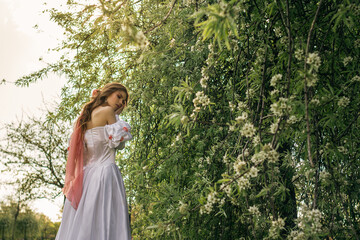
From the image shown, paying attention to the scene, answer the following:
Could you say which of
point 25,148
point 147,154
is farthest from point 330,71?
point 25,148

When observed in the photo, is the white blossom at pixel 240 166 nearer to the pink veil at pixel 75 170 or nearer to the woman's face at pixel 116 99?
the pink veil at pixel 75 170

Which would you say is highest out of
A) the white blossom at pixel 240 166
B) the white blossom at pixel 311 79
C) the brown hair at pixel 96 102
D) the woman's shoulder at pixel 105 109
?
the brown hair at pixel 96 102

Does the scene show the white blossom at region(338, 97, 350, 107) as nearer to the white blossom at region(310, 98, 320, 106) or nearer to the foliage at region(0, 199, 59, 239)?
the white blossom at region(310, 98, 320, 106)

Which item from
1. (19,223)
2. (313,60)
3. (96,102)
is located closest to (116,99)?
(96,102)

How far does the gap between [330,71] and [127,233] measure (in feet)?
6.46

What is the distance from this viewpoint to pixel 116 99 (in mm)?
3230

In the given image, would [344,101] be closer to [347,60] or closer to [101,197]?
[347,60]

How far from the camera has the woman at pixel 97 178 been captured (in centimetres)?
279

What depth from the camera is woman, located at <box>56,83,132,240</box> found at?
2.79 meters

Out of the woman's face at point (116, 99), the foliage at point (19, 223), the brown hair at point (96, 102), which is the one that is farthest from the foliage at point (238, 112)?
the foliage at point (19, 223)

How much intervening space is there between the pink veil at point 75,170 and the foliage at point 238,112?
503mm

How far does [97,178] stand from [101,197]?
0.16 meters

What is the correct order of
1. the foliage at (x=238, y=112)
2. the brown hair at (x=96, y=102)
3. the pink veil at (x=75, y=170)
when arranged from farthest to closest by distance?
the brown hair at (x=96, y=102) < the pink veil at (x=75, y=170) < the foliage at (x=238, y=112)

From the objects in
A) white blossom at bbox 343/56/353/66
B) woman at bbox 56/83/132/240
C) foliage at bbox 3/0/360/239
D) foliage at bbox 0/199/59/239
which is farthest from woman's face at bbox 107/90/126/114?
foliage at bbox 0/199/59/239
